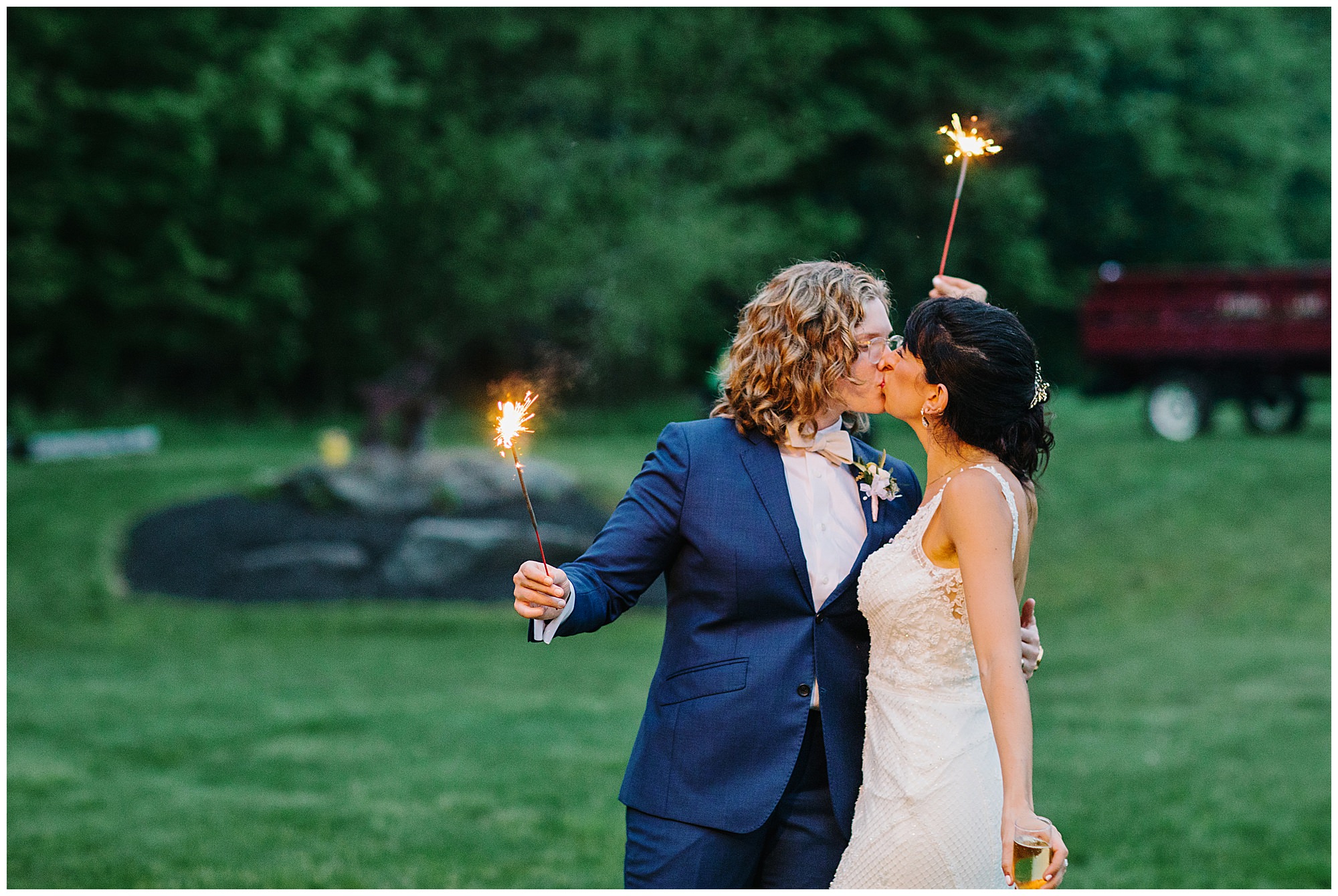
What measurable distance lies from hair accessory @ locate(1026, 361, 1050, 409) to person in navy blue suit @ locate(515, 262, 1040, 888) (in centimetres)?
31

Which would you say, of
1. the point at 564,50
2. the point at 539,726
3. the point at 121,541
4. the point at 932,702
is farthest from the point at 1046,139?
the point at 932,702

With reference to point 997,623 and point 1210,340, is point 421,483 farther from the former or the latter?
point 997,623

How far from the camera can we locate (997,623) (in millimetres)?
2537

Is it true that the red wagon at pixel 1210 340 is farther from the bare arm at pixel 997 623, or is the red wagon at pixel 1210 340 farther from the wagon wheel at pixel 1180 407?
the bare arm at pixel 997 623

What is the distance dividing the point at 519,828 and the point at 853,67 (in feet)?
71.1

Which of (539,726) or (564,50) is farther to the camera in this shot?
(564,50)

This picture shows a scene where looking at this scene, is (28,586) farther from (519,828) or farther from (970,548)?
(970,548)

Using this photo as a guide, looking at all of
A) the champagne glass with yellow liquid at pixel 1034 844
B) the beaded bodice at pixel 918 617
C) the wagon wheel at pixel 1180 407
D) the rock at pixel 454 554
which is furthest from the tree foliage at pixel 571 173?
the champagne glass with yellow liquid at pixel 1034 844

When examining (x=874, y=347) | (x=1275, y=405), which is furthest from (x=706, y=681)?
(x=1275, y=405)

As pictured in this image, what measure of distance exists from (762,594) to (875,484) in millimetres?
350

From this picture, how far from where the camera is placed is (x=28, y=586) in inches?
549

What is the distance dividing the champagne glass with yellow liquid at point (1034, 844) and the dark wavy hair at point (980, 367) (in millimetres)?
666

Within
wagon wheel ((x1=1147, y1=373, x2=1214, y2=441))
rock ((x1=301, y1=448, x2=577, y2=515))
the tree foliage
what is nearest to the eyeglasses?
rock ((x1=301, y1=448, x2=577, y2=515))

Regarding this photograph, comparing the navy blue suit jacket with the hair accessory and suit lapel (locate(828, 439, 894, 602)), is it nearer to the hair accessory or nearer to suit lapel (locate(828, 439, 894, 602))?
suit lapel (locate(828, 439, 894, 602))
